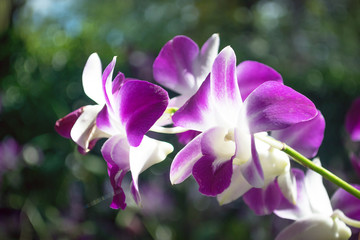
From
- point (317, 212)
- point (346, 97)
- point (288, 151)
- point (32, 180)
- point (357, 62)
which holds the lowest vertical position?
point (357, 62)

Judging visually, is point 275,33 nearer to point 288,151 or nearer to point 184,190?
point 184,190

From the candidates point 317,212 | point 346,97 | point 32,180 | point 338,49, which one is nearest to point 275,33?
point 338,49

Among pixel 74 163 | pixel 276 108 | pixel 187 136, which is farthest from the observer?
pixel 74 163

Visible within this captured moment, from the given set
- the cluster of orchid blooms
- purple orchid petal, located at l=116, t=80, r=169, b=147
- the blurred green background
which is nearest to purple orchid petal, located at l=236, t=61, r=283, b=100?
the cluster of orchid blooms

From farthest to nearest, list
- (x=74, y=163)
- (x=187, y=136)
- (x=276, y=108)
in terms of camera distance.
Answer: (x=74, y=163)
(x=187, y=136)
(x=276, y=108)

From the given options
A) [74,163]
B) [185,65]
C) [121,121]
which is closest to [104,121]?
[121,121]

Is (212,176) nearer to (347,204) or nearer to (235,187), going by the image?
(235,187)

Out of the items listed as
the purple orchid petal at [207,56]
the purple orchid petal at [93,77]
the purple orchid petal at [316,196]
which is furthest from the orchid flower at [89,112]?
the purple orchid petal at [316,196]

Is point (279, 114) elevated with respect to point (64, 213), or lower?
elevated
